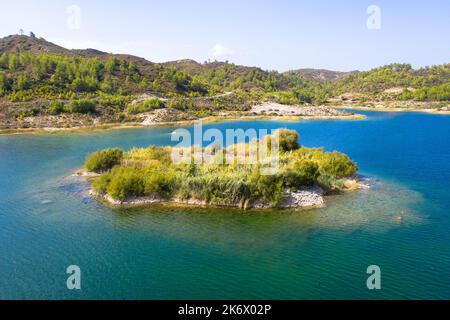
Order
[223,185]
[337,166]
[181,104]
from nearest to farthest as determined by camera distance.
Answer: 1. [223,185]
2. [337,166]
3. [181,104]

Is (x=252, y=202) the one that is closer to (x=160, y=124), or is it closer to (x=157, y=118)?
(x=160, y=124)

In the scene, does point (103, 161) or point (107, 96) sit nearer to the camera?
point (103, 161)

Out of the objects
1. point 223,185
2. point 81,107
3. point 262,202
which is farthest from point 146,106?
point 262,202

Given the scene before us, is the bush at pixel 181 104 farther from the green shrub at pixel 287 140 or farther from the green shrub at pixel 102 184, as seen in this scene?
the green shrub at pixel 102 184

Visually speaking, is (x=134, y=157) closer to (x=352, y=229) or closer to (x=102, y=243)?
(x=102, y=243)

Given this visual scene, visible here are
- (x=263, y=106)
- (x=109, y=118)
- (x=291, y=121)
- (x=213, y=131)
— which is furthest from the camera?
(x=263, y=106)

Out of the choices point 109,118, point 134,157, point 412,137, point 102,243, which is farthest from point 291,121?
point 102,243
